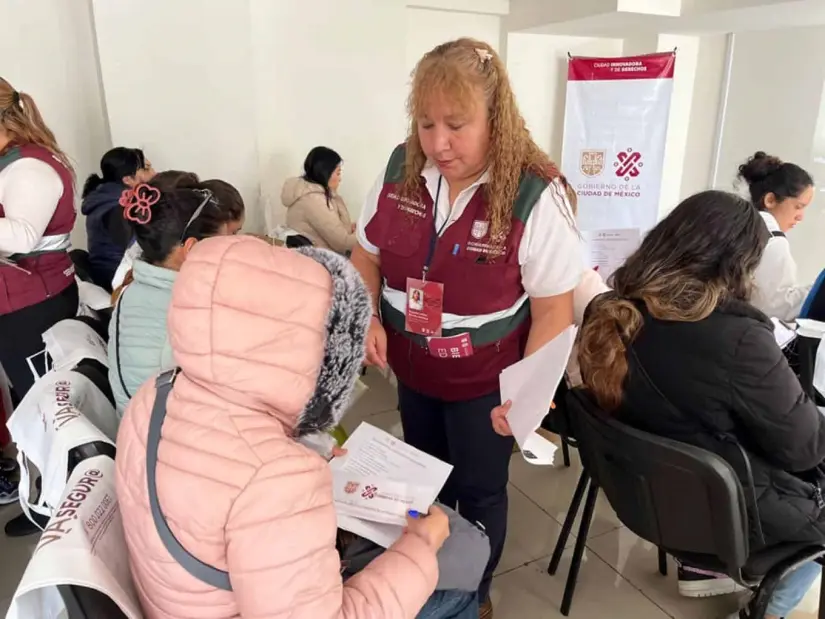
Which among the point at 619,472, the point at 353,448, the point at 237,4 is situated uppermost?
the point at 237,4

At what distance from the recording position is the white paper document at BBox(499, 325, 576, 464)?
111 centimetres

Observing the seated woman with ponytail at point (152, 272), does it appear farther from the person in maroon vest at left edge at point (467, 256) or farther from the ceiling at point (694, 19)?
the ceiling at point (694, 19)

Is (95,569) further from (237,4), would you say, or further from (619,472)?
(237,4)

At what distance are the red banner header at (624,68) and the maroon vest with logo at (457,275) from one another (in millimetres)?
2182

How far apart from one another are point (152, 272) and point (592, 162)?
272 cm


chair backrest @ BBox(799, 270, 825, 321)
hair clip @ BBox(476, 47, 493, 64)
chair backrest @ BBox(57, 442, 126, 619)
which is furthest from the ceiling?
chair backrest @ BBox(57, 442, 126, 619)

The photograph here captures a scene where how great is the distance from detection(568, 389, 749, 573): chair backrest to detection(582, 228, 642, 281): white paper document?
187cm

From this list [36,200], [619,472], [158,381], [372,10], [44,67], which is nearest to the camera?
[158,381]

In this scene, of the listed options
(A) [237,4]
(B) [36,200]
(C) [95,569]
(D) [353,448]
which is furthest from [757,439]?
(A) [237,4]

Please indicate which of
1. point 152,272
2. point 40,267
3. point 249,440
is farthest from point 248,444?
point 40,267

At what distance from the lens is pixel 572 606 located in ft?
6.15

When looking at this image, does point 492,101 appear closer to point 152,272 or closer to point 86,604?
point 152,272

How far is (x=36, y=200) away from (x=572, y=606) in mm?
1970

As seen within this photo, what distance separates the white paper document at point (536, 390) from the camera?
1.11 meters
